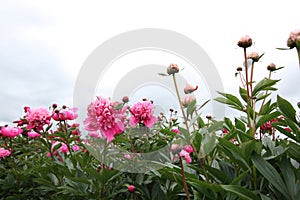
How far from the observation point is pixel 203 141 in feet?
5.22

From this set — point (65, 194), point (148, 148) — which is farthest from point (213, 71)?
point (65, 194)

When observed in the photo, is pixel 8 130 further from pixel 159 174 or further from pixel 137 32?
pixel 159 174

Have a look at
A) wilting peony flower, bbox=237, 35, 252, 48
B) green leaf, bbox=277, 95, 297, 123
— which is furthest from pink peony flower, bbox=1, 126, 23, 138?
green leaf, bbox=277, 95, 297, 123

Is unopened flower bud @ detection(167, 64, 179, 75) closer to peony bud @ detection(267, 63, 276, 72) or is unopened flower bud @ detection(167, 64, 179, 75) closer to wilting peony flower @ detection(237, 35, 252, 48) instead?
wilting peony flower @ detection(237, 35, 252, 48)

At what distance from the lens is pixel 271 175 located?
3.83 ft

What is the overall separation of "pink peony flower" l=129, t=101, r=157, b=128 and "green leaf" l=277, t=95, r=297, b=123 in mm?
842

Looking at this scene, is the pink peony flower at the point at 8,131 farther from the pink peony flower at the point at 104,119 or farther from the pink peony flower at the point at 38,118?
the pink peony flower at the point at 104,119

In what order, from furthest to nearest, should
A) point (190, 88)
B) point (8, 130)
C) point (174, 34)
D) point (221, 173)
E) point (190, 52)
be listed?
point (8, 130) → point (174, 34) → point (190, 52) → point (190, 88) → point (221, 173)

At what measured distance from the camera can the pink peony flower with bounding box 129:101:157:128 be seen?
1.86 meters

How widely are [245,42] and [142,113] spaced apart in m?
0.78

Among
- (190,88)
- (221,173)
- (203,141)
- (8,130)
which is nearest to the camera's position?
(221,173)

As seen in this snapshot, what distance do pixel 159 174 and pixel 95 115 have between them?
50cm

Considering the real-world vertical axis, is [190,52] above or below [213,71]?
above

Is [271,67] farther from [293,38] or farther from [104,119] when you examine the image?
[104,119]
